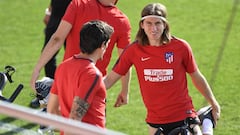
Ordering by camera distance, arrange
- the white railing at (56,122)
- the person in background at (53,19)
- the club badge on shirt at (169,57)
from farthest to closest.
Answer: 1. the person in background at (53,19)
2. the club badge on shirt at (169,57)
3. the white railing at (56,122)

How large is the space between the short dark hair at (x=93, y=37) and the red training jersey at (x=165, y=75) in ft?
2.84

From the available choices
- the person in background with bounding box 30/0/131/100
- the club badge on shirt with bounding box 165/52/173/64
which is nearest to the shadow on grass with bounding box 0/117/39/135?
the person in background with bounding box 30/0/131/100

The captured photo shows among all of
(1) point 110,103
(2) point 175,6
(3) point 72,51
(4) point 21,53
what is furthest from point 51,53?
(2) point 175,6

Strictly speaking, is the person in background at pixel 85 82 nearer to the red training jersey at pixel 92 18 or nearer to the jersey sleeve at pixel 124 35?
the red training jersey at pixel 92 18

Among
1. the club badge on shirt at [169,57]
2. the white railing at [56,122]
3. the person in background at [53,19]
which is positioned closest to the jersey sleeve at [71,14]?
the club badge on shirt at [169,57]

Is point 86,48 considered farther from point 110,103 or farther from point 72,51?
point 110,103

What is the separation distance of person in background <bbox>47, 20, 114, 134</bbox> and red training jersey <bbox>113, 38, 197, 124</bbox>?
0.83 metres

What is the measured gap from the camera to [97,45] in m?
5.10

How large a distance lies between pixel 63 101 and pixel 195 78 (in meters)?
1.39

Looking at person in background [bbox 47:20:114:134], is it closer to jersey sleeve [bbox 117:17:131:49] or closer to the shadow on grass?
jersey sleeve [bbox 117:17:131:49]

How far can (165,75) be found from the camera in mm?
5926

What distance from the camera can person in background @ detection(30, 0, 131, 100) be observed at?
20.8 ft

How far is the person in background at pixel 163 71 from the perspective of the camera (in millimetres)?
5906

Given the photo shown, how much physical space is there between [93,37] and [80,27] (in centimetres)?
134
